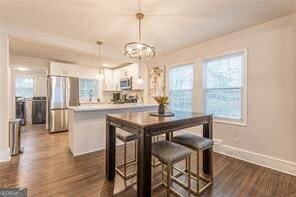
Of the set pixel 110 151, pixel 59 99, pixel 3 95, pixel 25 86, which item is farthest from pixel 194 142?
pixel 25 86

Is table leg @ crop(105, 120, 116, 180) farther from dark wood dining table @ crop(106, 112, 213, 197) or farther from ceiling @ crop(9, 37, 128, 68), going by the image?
ceiling @ crop(9, 37, 128, 68)

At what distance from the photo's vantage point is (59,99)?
207 inches

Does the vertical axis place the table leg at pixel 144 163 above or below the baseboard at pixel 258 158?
above

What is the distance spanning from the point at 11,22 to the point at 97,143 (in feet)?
9.05

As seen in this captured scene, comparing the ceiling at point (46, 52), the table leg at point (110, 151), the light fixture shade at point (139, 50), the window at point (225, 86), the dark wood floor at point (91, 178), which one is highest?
the ceiling at point (46, 52)

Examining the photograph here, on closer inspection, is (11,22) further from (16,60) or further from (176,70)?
(176,70)

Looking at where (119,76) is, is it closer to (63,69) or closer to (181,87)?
(63,69)

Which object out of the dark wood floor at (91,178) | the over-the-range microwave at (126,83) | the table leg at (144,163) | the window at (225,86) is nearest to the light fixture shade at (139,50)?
the table leg at (144,163)

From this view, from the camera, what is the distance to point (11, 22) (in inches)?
114

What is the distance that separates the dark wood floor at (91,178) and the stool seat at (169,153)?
1.91 ft

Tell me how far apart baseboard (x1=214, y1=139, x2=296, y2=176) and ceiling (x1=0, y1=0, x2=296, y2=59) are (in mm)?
2313

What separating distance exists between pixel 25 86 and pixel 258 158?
841cm

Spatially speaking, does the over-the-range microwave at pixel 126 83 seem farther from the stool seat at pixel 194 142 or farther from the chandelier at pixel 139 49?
the stool seat at pixel 194 142

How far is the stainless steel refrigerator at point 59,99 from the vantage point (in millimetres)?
5129
